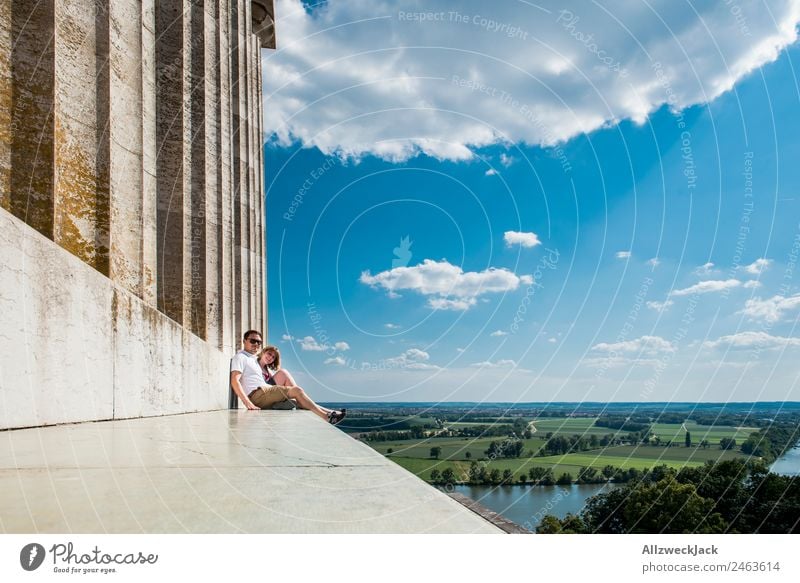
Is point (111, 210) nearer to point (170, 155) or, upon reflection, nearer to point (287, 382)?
point (170, 155)

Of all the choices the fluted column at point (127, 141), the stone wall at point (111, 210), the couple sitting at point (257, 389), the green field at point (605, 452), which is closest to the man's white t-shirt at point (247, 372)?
the couple sitting at point (257, 389)

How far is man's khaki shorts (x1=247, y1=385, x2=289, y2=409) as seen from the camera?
1238 centimetres

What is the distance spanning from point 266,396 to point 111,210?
5.13 m

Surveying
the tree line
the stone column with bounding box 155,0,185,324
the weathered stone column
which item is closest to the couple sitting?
the stone column with bounding box 155,0,185,324

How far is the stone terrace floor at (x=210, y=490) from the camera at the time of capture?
2.40m

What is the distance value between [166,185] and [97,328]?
6135 millimetres

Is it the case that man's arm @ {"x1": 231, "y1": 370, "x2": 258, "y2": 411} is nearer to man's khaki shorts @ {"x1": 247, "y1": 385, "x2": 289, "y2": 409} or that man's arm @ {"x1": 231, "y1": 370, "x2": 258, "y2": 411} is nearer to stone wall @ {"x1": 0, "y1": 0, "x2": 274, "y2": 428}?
man's khaki shorts @ {"x1": 247, "y1": 385, "x2": 289, "y2": 409}

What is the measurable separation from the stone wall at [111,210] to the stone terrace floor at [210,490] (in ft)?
Answer: 4.89

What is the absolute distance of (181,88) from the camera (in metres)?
12.7

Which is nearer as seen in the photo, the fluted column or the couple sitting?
the fluted column

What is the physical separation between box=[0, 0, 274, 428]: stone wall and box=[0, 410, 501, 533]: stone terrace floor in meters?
1.49

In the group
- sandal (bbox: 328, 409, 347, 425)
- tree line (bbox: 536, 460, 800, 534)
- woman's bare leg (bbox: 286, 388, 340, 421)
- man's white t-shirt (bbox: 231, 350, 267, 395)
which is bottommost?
tree line (bbox: 536, 460, 800, 534)

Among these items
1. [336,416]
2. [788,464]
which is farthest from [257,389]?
[788,464]

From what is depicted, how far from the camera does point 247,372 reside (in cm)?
1246
